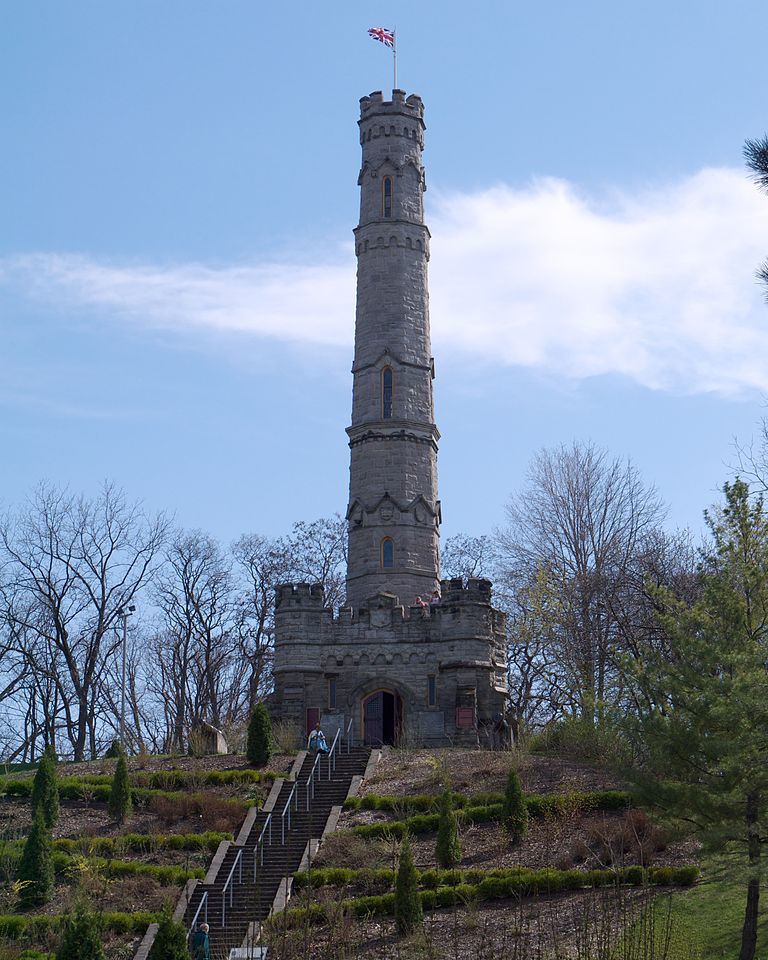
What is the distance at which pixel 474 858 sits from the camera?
95.8 ft

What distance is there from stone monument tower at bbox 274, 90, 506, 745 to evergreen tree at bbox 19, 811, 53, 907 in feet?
39.0

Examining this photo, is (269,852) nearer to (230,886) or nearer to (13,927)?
(230,886)

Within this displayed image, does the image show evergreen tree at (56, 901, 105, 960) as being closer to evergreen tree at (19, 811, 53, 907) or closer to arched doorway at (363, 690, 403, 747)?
evergreen tree at (19, 811, 53, 907)

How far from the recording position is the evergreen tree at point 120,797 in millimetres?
33250

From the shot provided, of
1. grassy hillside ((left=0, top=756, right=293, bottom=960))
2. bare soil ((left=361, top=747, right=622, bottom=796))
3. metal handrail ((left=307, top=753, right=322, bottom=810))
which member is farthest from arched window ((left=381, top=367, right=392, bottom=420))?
metal handrail ((left=307, top=753, right=322, bottom=810))

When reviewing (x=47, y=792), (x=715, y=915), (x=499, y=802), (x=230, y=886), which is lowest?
(x=715, y=915)

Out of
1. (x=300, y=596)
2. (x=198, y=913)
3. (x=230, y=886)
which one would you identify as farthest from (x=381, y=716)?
(x=198, y=913)

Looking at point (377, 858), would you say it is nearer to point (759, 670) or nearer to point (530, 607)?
point (759, 670)

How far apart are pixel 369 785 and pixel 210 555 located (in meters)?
25.3

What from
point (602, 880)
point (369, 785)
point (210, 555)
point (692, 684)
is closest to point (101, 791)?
point (369, 785)

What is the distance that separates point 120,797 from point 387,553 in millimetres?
12683

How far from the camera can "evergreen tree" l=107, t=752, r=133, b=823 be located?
33250 mm

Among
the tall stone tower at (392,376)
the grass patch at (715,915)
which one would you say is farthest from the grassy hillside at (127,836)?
the grass patch at (715,915)

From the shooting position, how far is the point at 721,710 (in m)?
21.0
